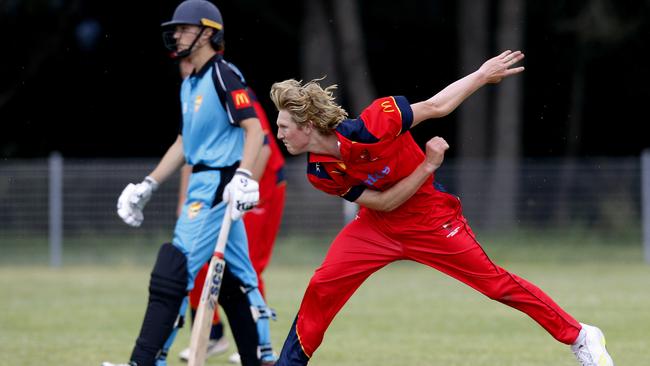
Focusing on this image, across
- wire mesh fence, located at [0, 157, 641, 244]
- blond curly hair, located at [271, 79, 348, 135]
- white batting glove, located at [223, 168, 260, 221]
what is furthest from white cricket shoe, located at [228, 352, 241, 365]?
wire mesh fence, located at [0, 157, 641, 244]

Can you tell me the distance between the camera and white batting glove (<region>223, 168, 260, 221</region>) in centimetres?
629

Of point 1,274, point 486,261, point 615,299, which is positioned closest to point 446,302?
point 615,299

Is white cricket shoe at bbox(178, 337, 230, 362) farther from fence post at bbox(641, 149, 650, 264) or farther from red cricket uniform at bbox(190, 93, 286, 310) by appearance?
fence post at bbox(641, 149, 650, 264)

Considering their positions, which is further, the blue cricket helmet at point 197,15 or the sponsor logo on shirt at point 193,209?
the blue cricket helmet at point 197,15

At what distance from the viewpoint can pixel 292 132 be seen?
587 cm

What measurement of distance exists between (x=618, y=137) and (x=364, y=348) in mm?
17315

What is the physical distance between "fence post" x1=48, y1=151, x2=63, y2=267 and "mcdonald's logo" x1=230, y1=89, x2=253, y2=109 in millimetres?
10907

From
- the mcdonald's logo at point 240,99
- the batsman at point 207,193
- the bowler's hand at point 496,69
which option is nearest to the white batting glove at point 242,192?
the batsman at point 207,193

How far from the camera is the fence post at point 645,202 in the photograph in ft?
55.1

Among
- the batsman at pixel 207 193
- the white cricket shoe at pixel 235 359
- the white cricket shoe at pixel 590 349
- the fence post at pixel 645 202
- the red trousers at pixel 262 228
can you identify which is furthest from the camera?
the fence post at pixel 645 202

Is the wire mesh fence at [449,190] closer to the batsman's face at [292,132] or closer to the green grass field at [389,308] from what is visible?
the green grass field at [389,308]

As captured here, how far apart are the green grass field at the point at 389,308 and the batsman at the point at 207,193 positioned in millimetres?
1111

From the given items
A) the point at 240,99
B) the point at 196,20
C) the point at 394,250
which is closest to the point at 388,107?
the point at 394,250

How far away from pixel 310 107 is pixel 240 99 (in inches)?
34.1
